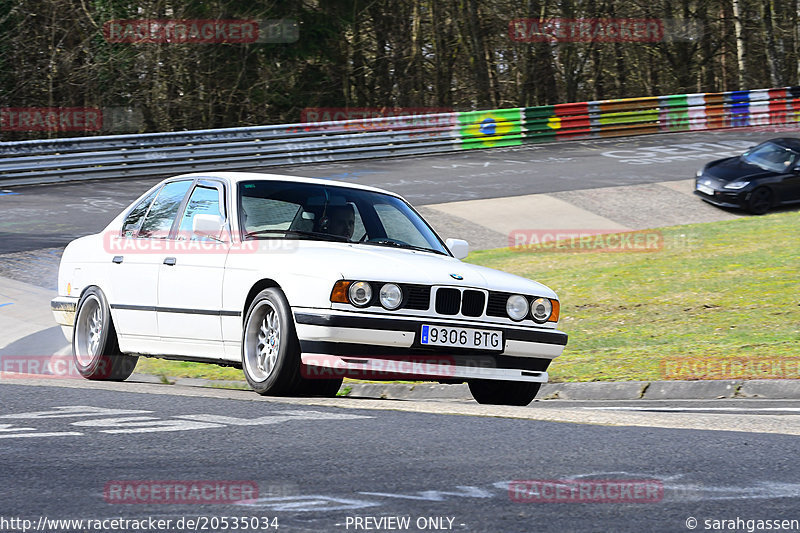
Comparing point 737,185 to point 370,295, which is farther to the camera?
point 737,185

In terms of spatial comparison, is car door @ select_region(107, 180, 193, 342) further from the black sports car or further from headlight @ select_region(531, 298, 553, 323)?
the black sports car

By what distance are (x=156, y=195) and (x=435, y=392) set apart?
2.76 m

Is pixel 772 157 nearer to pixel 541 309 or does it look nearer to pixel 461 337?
pixel 541 309

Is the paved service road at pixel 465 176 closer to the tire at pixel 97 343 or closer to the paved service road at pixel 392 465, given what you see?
the tire at pixel 97 343

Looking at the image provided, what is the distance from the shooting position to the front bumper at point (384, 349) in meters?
6.82

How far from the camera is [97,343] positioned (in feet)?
29.1

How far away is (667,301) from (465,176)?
13231mm

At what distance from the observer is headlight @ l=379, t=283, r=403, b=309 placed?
6.95 m

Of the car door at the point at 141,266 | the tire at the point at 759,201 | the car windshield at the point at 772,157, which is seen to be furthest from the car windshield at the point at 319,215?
the car windshield at the point at 772,157

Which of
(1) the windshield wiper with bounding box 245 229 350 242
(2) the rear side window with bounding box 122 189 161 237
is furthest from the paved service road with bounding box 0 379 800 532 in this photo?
(2) the rear side window with bounding box 122 189 161 237

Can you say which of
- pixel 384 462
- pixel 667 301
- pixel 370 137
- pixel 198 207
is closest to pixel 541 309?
pixel 198 207

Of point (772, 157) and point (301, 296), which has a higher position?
point (301, 296)

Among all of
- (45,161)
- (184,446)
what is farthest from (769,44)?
(184,446)

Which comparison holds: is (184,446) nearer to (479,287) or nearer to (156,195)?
(479,287)
